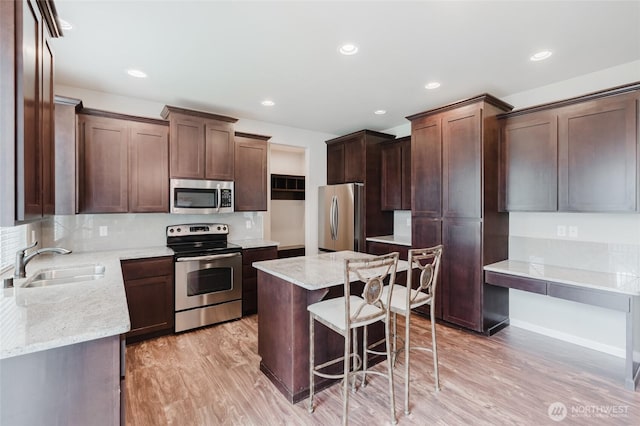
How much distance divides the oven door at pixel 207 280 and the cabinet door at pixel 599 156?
11.9 ft

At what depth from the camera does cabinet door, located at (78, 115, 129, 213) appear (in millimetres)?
3100

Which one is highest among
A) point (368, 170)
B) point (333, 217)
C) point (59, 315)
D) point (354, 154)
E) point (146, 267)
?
point (354, 154)

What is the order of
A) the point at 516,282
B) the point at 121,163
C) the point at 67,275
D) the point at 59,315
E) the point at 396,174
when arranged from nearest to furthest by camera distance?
the point at 59,315, the point at 67,275, the point at 516,282, the point at 121,163, the point at 396,174

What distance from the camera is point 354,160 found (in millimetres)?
4875

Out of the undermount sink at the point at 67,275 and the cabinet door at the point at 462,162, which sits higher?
the cabinet door at the point at 462,162

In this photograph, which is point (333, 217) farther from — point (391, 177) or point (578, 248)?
point (578, 248)

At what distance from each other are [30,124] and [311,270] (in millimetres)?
1759

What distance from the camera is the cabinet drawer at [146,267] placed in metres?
3.06

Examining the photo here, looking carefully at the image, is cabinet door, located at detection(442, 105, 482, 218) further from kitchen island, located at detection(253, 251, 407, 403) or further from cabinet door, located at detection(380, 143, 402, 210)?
kitchen island, located at detection(253, 251, 407, 403)

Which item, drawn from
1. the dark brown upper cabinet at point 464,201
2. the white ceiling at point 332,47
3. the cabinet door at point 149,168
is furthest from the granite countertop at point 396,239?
the cabinet door at point 149,168

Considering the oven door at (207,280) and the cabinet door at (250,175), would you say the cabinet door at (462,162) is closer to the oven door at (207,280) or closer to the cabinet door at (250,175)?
the cabinet door at (250,175)

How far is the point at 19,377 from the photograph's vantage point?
43.1 inches

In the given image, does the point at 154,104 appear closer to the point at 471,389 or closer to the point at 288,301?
the point at 288,301

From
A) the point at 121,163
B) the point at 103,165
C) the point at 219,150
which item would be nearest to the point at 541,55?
the point at 219,150
